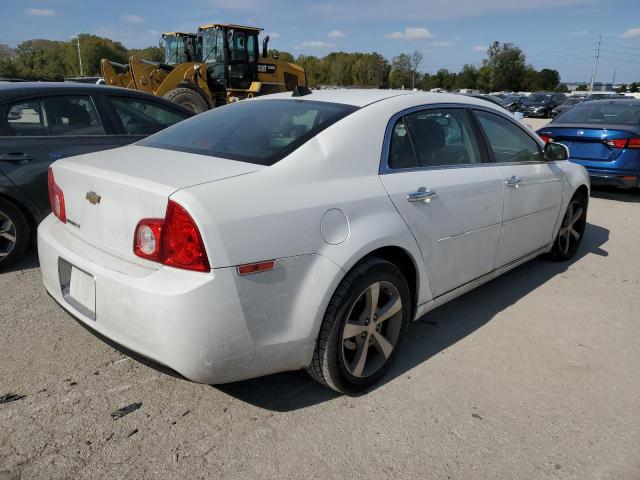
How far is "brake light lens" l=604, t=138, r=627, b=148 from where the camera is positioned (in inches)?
279

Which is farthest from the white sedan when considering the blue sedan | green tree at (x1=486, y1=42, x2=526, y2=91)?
green tree at (x1=486, y1=42, x2=526, y2=91)

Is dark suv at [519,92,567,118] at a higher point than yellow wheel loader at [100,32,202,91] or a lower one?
lower

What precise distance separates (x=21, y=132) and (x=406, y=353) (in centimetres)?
360

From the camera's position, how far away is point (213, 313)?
2002mm

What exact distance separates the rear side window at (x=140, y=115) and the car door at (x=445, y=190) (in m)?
3.07

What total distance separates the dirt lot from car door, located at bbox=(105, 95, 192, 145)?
1.94m

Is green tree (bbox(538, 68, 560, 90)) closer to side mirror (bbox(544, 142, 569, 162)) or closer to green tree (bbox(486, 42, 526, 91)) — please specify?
green tree (bbox(486, 42, 526, 91))

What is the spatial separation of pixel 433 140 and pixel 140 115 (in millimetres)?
3203

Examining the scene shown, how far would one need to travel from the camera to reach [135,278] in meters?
2.10

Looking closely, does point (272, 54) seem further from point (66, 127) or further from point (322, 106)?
point (322, 106)

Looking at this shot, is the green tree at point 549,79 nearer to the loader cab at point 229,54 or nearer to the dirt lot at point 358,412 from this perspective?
the loader cab at point 229,54

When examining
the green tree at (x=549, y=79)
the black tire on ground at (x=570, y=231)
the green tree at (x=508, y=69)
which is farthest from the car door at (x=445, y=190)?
the green tree at (x=549, y=79)

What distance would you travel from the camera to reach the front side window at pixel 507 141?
359cm

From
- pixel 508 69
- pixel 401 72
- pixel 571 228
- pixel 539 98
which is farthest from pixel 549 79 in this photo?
pixel 571 228
